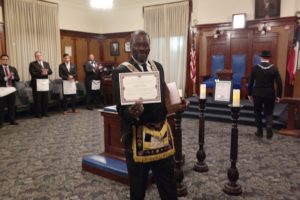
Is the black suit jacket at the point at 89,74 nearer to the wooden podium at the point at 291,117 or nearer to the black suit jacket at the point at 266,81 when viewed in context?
the black suit jacket at the point at 266,81

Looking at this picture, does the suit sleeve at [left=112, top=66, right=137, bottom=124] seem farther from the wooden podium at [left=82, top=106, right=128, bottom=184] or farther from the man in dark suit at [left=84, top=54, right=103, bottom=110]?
the man in dark suit at [left=84, top=54, right=103, bottom=110]

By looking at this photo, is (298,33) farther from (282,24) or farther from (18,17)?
(18,17)

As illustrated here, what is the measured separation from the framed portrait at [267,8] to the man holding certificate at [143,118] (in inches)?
233

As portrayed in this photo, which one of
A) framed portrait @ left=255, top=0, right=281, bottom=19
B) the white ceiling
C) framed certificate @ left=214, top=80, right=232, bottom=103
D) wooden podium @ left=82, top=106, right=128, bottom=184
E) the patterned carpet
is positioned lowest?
the patterned carpet

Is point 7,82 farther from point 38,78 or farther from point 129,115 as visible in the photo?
point 129,115

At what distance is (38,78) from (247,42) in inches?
216

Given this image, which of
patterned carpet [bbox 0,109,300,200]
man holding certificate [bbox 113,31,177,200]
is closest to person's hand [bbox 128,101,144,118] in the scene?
man holding certificate [bbox 113,31,177,200]

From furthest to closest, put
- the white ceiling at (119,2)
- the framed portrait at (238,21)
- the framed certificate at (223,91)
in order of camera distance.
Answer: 1. the white ceiling at (119,2)
2. the framed portrait at (238,21)
3. the framed certificate at (223,91)

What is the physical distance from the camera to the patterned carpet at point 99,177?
8.92 ft

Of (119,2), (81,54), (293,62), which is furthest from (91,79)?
(293,62)

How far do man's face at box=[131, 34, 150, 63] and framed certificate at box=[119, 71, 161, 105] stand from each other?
13 cm

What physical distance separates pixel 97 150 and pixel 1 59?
11.5 ft

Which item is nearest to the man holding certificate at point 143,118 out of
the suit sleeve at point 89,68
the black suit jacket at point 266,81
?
the black suit jacket at point 266,81

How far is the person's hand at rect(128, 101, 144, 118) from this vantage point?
150cm
